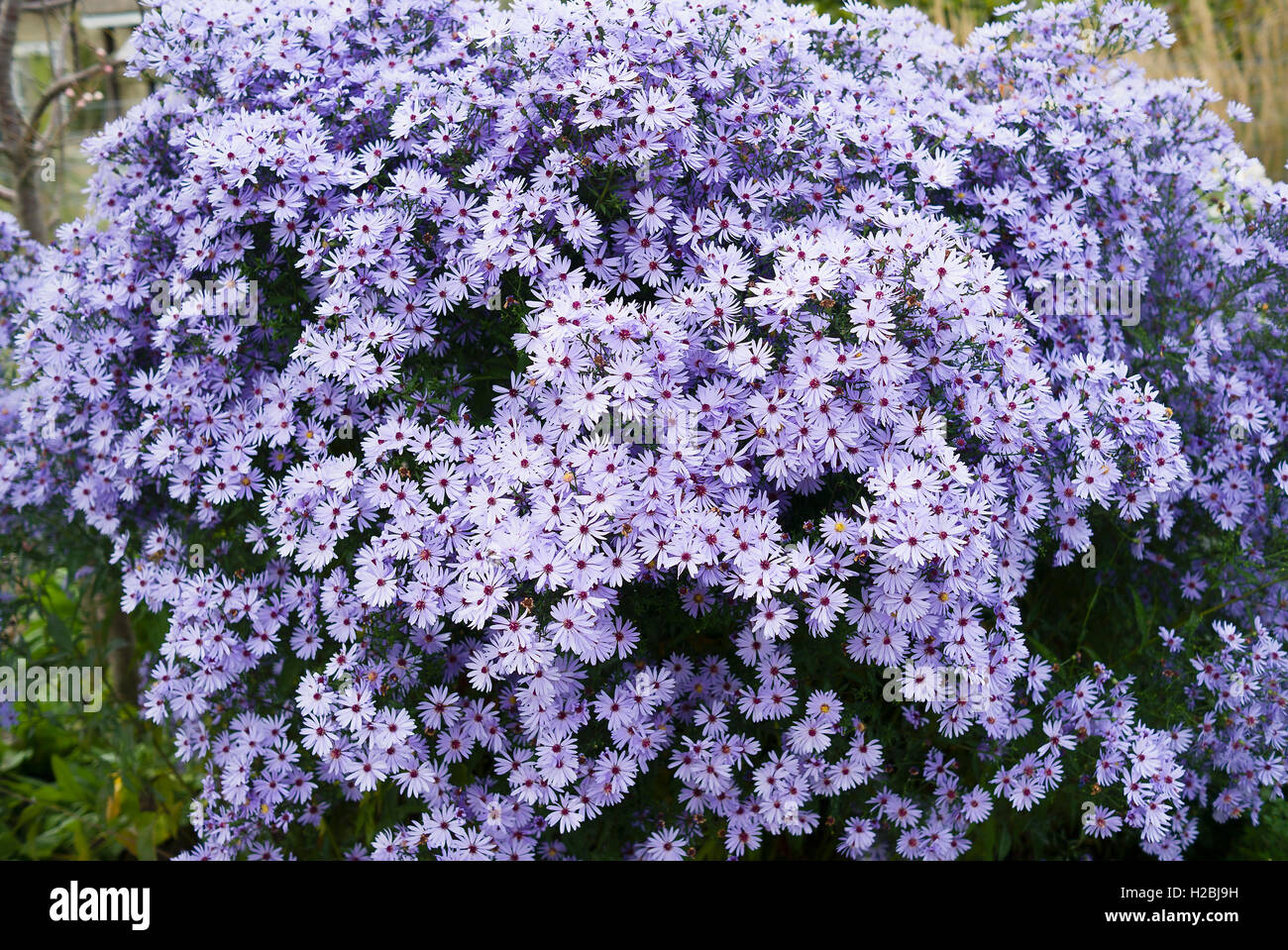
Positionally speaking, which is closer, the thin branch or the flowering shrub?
the flowering shrub

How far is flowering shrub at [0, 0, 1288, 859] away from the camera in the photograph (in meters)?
2.12

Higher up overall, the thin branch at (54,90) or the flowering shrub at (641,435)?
the thin branch at (54,90)

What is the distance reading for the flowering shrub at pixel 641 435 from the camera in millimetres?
2117

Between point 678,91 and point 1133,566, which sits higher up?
point 678,91

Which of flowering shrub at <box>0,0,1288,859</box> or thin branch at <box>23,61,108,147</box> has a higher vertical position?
thin branch at <box>23,61,108,147</box>

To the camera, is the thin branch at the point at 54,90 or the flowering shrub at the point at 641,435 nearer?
the flowering shrub at the point at 641,435

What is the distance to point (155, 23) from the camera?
2885mm

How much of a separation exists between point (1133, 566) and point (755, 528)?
145 centimetres

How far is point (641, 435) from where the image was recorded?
7.10ft

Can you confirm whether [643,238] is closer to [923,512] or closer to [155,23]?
[923,512]

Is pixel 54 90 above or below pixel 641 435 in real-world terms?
above

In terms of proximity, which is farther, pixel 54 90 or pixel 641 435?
pixel 54 90

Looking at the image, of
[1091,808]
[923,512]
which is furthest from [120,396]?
[1091,808]
